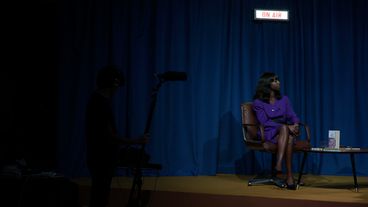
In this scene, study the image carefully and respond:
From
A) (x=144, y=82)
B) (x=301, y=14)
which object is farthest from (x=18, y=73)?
(x=301, y=14)

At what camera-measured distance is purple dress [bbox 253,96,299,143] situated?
464cm

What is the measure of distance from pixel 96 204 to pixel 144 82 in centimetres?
281

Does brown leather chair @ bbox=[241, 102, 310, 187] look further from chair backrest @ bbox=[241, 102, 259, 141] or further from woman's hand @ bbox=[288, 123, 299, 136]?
woman's hand @ bbox=[288, 123, 299, 136]

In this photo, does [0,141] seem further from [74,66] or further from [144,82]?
[144,82]

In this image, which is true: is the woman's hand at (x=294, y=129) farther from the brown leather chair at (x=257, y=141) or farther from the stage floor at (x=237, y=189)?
the stage floor at (x=237, y=189)

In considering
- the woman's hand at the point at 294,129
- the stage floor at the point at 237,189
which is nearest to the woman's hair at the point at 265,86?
the woman's hand at the point at 294,129

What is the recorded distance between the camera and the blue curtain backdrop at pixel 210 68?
538 centimetres

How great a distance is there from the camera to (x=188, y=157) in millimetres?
5449

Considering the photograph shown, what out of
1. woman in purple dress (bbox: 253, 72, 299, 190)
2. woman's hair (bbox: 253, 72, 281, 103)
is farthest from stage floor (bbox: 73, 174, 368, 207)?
woman's hair (bbox: 253, 72, 281, 103)

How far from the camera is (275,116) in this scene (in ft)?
15.7

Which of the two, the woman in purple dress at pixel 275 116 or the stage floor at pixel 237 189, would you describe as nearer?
the stage floor at pixel 237 189

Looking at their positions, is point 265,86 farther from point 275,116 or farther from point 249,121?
point 249,121

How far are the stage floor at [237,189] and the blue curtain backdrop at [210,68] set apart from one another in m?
0.47

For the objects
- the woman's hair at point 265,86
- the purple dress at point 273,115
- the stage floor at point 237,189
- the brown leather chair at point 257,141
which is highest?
the woman's hair at point 265,86
